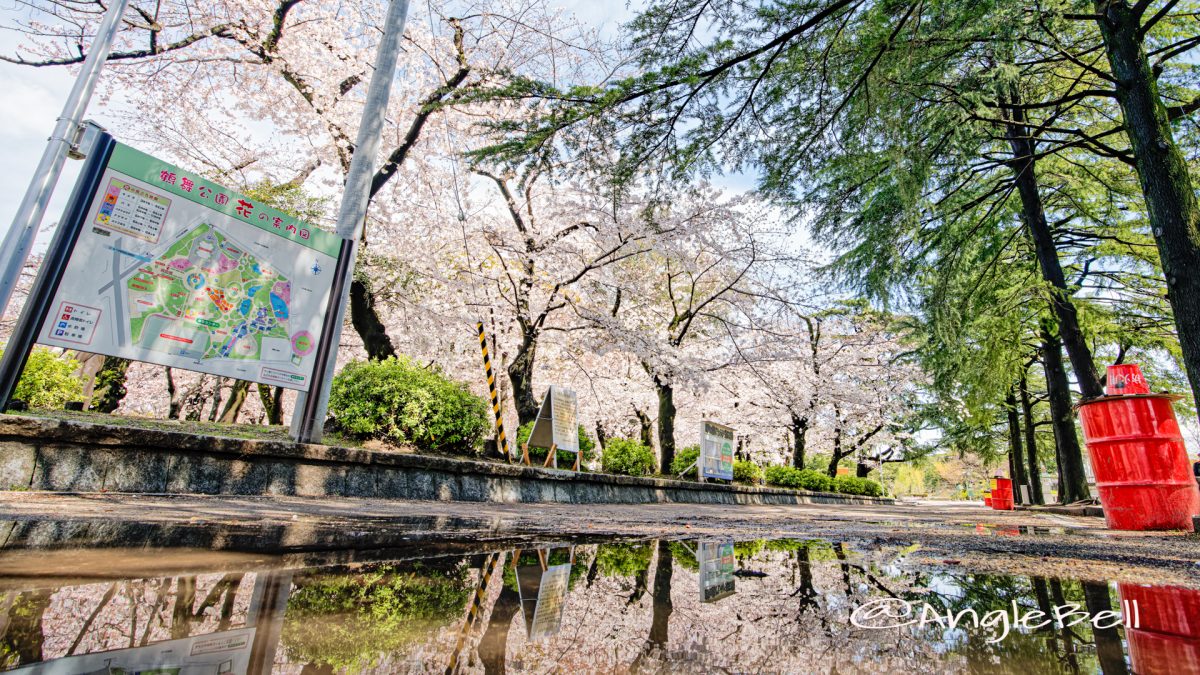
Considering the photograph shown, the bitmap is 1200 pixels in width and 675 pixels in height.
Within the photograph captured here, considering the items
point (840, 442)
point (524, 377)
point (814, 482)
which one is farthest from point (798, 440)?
point (524, 377)

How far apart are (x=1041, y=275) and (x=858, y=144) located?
25.7 feet

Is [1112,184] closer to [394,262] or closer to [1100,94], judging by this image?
[1100,94]

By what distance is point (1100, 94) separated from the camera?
18.5 feet

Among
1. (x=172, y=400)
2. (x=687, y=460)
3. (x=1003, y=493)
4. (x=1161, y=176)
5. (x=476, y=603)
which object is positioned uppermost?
(x=1161, y=176)

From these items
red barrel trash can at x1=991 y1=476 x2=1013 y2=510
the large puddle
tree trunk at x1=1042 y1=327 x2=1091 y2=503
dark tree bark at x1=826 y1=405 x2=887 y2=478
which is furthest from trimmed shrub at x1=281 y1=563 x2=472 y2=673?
dark tree bark at x1=826 y1=405 x2=887 y2=478

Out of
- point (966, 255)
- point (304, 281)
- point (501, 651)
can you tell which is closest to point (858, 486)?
point (966, 255)

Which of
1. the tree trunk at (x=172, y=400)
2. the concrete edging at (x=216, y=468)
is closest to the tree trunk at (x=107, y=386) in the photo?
the tree trunk at (x=172, y=400)

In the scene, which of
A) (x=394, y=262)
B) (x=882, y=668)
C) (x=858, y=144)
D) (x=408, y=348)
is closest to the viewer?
(x=882, y=668)

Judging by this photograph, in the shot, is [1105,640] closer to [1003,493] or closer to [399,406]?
[399,406]

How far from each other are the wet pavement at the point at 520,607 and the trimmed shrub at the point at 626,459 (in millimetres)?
9683

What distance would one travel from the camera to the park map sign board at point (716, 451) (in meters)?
12.5

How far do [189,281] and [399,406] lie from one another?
3.57 meters

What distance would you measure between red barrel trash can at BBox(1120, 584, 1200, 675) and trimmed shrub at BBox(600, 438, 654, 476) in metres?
10.3

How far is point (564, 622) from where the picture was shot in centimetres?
94
